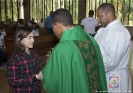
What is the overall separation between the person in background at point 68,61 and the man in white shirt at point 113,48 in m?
0.58

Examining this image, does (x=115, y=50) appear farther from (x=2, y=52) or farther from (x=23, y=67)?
(x=2, y=52)

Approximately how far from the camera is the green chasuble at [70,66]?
2.20 metres

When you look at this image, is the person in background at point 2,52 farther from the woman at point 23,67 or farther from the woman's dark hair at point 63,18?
the woman's dark hair at point 63,18

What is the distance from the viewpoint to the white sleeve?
9.30ft

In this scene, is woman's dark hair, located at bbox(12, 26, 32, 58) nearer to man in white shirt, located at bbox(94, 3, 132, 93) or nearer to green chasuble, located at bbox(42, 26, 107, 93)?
green chasuble, located at bbox(42, 26, 107, 93)

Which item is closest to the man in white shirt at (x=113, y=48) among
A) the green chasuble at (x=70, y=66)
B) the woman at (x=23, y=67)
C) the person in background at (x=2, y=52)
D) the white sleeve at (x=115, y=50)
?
the white sleeve at (x=115, y=50)

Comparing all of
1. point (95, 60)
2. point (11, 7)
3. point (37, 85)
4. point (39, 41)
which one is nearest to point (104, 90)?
point (95, 60)

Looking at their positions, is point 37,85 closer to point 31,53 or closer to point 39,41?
point 31,53

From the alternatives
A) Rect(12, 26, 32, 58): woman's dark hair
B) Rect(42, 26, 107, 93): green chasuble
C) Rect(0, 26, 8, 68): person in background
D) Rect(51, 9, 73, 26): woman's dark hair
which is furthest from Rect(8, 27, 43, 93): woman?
Rect(0, 26, 8, 68): person in background

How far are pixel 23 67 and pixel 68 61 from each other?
0.76 metres

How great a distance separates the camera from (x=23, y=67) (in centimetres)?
279

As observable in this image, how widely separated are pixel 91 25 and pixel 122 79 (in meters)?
6.10

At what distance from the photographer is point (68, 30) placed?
2246 millimetres

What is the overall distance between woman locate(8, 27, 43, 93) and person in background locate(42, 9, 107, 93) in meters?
0.54
